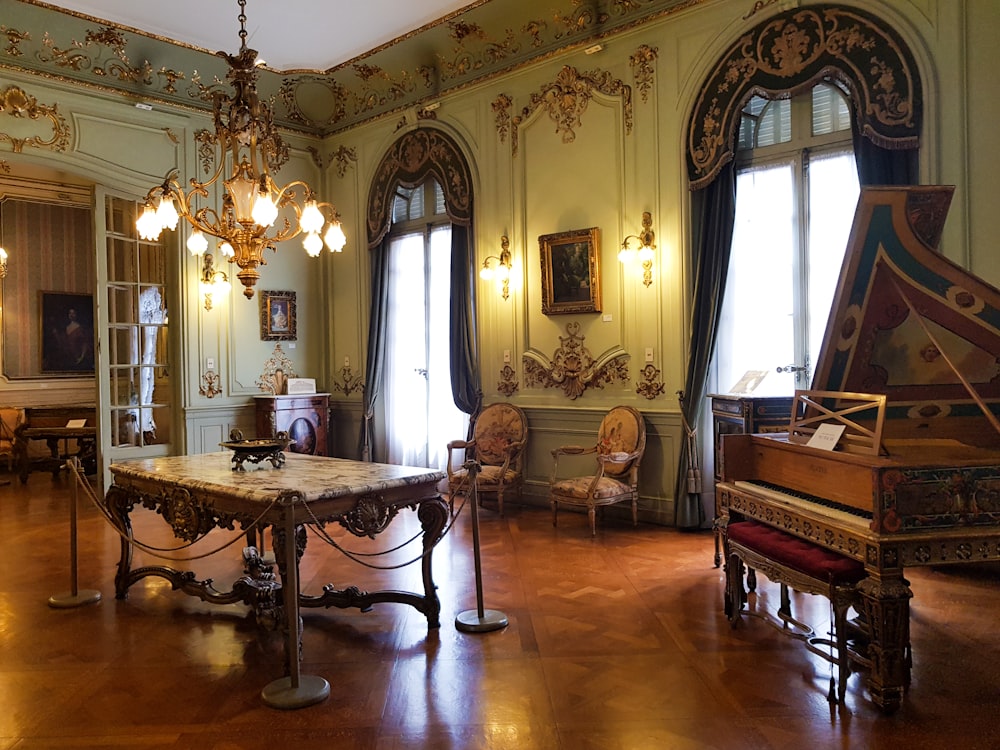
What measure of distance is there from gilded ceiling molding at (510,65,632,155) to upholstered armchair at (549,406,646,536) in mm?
2530

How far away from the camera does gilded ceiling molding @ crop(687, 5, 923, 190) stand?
5020mm

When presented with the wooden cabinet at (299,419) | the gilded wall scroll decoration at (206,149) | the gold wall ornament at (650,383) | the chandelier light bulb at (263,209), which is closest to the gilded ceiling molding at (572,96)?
the gold wall ornament at (650,383)

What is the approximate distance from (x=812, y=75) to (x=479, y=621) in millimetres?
4410

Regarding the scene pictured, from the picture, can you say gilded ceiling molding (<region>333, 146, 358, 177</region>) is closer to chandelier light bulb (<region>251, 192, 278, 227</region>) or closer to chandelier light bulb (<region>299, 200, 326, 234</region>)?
chandelier light bulb (<region>299, 200, 326, 234</region>)

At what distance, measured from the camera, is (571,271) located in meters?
6.84

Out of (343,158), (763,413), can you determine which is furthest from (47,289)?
(763,413)

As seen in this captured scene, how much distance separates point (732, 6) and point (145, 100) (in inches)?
230

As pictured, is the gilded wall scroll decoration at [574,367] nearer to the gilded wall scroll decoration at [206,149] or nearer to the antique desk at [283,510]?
the antique desk at [283,510]

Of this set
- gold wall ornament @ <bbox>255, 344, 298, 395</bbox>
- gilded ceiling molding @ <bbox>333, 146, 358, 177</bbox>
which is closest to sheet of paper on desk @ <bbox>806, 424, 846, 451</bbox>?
gold wall ornament @ <bbox>255, 344, 298, 395</bbox>

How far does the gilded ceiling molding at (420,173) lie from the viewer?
770cm

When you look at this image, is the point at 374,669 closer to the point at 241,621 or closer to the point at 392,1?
the point at 241,621

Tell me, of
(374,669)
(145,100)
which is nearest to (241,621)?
(374,669)

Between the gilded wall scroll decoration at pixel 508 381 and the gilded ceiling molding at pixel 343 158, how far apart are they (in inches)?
135

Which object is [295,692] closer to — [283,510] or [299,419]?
[283,510]
